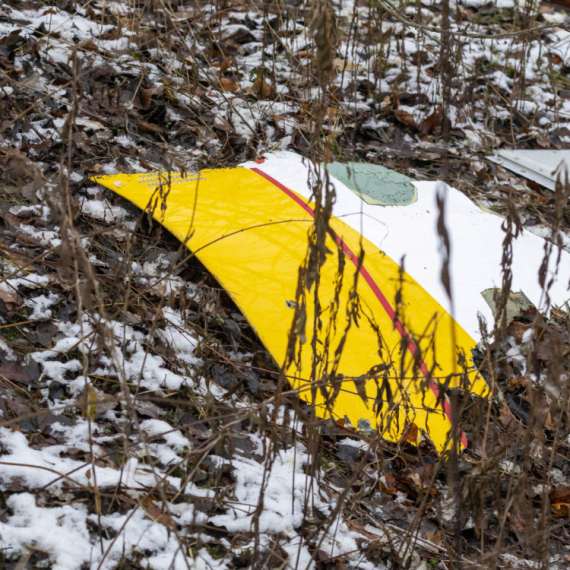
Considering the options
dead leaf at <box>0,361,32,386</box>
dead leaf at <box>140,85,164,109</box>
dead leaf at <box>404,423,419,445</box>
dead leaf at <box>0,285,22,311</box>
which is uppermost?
dead leaf at <box>140,85,164,109</box>

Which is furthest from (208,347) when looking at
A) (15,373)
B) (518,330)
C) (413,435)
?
(518,330)

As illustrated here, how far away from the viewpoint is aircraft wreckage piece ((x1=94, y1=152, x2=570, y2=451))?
6.57 ft

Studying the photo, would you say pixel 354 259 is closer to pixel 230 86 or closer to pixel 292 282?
pixel 292 282

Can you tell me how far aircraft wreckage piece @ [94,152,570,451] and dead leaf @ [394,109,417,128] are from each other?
3.49 ft

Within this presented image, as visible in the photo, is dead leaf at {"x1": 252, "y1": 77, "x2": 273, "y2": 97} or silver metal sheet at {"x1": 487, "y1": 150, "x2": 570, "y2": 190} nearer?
silver metal sheet at {"x1": 487, "y1": 150, "x2": 570, "y2": 190}

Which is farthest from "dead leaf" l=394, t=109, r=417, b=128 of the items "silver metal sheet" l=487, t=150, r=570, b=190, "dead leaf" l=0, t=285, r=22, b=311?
"dead leaf" l=0, t=285, r=22, b=311

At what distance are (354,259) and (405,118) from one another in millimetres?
1795

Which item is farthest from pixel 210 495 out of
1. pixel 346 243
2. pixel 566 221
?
pixel 566 221

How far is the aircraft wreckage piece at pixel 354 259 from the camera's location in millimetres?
2004

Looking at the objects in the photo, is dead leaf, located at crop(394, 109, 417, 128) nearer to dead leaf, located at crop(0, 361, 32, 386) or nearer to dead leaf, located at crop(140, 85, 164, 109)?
dead leaf, located at crop(140, 85, 164, 109)

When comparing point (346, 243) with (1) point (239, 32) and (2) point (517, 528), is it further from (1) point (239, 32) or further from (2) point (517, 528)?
(1) point (239, 32)

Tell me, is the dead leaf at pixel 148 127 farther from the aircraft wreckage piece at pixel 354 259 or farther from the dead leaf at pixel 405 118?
the dead leaf at pixel 405 118

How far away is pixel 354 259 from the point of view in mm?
2268

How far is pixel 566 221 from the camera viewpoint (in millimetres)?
3240
